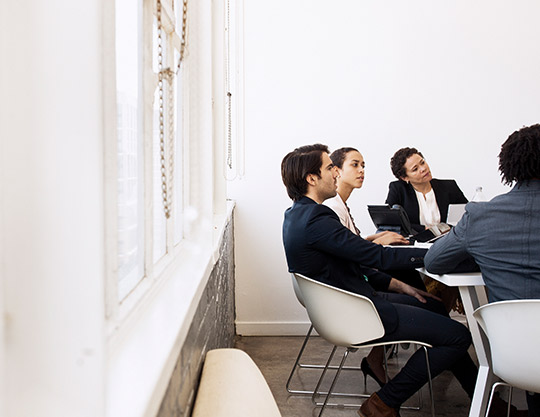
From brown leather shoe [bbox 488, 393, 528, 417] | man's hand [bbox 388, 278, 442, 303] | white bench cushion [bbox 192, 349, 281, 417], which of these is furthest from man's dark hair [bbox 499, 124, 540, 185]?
white bench cushion [bbox 192, 349, 281, 417]

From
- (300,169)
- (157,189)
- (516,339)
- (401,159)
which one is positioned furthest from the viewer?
(401,159)

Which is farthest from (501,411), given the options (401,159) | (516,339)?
(401,159)

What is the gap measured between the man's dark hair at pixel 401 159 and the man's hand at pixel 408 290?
1.17 metres

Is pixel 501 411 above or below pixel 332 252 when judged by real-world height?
below

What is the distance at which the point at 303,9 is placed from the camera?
4875mm

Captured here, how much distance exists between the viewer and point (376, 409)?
2.92 metres

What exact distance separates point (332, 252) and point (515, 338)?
918 mm

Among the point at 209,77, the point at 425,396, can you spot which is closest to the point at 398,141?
the point at 425,396

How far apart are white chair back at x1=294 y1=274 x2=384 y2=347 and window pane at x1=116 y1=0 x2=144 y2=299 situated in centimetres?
145

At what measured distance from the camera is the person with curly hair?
2330 mm

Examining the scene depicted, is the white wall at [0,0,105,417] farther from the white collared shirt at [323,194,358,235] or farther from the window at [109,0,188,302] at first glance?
the white collared shirt at [323,194,358,235]

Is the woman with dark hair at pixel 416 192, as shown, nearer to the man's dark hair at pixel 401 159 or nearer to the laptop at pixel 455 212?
the man's dark hair at pixel 401 159

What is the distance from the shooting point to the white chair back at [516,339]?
2246 millimetres

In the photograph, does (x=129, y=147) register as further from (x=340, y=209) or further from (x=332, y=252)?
(x=340, y=209)
